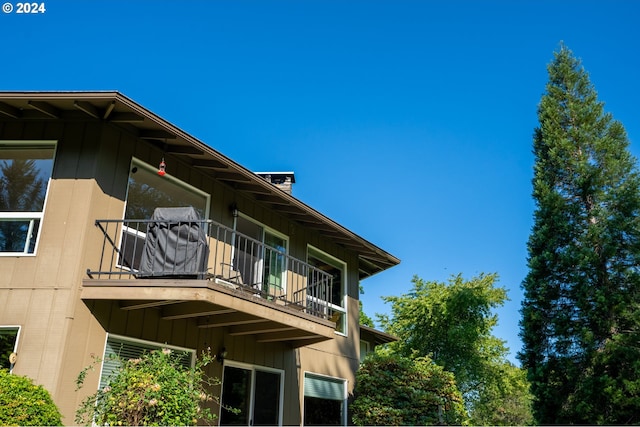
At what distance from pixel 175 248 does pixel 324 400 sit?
579 centimetres

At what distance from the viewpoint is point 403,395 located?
10477mm

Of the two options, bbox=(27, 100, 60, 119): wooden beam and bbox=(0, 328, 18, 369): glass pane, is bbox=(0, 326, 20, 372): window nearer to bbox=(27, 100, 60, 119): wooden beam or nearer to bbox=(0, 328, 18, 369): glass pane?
bbox=(0, 328, 18, 369): glass pane

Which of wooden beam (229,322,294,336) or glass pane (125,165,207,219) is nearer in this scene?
glass pane (125,165,207,219)

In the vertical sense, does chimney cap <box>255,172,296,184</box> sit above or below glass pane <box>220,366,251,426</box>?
above

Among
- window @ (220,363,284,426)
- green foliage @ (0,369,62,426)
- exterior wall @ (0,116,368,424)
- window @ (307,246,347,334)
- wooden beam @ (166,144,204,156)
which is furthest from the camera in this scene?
window @ (307,246,347,334)

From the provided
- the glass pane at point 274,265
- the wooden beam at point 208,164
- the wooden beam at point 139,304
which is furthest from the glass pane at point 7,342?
the glass pane at point 274,265

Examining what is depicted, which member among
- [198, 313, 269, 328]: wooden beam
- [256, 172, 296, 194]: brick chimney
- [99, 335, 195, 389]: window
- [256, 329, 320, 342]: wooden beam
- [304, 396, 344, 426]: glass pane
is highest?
[256, 172, 296, 194]: brick chimney

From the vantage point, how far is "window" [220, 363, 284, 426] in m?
8.12

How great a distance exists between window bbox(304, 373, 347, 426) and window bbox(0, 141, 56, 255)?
19.3 feet

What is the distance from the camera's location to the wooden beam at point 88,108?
21.5 feet

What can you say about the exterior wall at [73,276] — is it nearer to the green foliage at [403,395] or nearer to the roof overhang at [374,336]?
the green foliage at [403,395]

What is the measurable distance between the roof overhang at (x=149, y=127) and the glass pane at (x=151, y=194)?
47 centimetres

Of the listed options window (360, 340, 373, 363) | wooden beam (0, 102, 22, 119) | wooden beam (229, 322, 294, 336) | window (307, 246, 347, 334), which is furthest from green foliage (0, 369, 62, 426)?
window (360, 340, 373, 363)

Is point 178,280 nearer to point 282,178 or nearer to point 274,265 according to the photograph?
point 274,265
